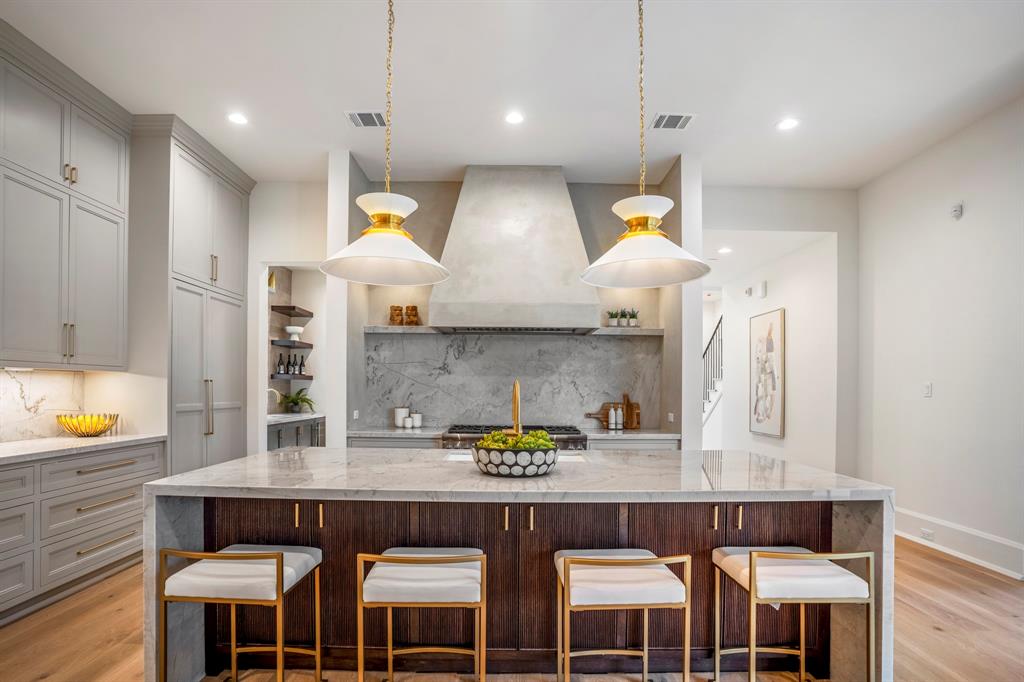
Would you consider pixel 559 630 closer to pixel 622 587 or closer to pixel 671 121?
pixel 622 587

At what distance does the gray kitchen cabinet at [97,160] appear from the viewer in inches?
135

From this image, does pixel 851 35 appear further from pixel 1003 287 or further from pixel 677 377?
pixel 677 377

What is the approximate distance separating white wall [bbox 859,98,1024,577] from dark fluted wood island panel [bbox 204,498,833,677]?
2.25m

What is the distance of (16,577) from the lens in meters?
2.83

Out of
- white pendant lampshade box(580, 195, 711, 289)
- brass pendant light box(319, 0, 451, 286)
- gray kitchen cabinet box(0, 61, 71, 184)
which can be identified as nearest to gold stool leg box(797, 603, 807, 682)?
white pendant lampshade box(580, 195, 711, 289)

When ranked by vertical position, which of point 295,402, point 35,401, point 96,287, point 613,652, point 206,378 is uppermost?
point 96,287

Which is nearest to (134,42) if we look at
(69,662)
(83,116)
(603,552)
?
(83,116)

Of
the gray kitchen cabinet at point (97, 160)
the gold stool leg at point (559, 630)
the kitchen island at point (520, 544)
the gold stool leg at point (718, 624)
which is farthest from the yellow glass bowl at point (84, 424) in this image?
the gold stool leg at point (718, 624)

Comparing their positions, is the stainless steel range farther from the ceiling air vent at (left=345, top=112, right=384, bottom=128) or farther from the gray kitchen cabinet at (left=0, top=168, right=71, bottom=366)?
the gray kitchen cabinet at (left=0, top=168, right=71, bottom=366)

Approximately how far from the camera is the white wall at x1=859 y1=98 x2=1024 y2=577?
3.61 m

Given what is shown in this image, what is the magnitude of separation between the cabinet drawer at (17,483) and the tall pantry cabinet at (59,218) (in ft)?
1.81

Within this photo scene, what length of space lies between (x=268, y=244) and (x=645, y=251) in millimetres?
4050

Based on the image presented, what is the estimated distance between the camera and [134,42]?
3045 mm

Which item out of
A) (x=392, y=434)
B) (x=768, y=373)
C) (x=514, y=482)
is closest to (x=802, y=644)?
(x=514, y=482)
